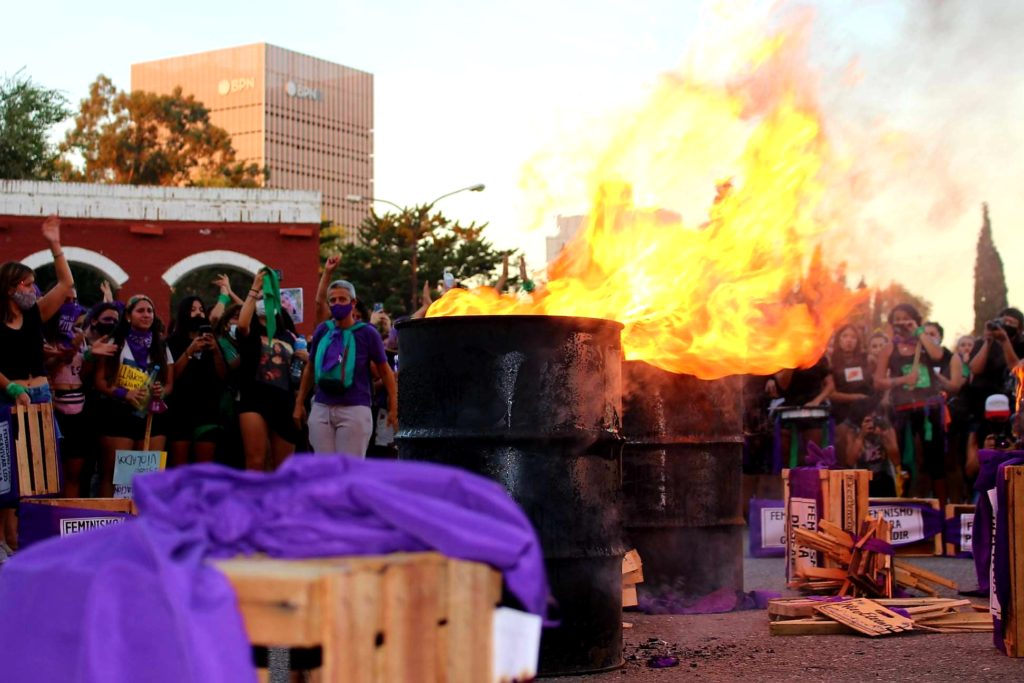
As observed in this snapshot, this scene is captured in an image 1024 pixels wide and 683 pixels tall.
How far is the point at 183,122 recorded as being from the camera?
66.3 metres

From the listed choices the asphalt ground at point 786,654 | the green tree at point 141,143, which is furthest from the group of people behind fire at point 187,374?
the green tree at point 141,143

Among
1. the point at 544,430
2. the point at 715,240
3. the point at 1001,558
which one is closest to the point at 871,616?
the point at 1001,558

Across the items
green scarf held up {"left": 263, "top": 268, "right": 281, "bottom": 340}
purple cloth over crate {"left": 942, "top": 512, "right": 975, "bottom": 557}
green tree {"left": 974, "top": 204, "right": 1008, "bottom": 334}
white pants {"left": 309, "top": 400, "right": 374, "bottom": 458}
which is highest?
green tree {"left": 974, "top": 204, "right": 1008, "bottom": 334}

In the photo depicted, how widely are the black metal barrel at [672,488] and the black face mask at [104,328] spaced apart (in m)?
4.30

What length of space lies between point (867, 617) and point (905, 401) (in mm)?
5770

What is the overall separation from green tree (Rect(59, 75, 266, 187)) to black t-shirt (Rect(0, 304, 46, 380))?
180 feet

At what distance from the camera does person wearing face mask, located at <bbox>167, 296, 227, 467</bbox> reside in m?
10.5

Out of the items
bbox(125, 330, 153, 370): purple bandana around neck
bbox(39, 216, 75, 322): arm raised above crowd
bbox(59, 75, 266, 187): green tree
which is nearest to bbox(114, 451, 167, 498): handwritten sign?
bbox(39, 216, 75, 322): arm raised above crowd

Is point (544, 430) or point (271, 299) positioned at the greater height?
point (271, 299)

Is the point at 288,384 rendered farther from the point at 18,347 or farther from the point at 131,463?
the point at 18,347

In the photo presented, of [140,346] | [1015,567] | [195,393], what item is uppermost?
[140,346]

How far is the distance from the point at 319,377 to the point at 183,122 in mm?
59862

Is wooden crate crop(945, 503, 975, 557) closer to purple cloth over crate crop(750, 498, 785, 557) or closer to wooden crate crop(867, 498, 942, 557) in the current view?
wooden crate crop(867, 498, 942, 557)

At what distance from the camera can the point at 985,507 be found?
24.5 ft
